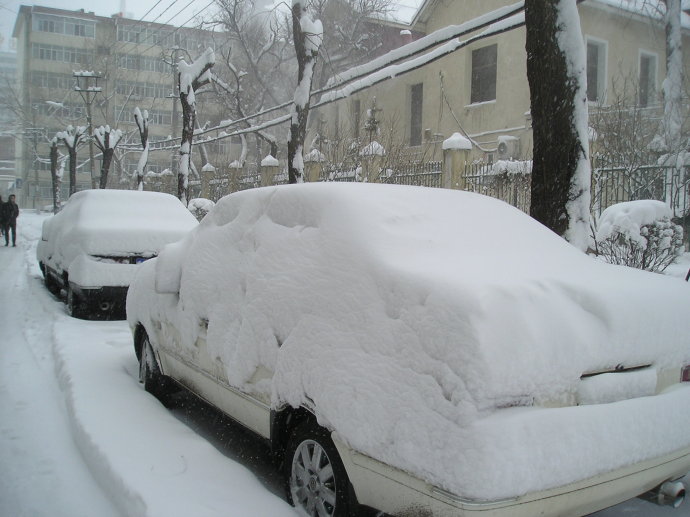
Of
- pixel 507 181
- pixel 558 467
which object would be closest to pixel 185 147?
pixel 507 181

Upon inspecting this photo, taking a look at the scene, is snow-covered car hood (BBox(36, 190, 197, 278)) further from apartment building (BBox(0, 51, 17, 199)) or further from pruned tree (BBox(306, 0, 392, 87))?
apartment building (BBox(0, 51, 17, 199))

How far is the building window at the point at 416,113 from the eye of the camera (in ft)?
79.3

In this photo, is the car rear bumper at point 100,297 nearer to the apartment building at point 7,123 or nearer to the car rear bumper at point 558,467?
the car rear bumper at point 558,467

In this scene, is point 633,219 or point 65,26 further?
point 65,26

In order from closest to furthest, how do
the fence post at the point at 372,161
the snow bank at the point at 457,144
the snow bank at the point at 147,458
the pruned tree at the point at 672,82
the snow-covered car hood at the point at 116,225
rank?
the snow bank at the point at 147,458, the snow-covered car hood at the point at 116,225, the snow bank at the point at 457,144, the pruned tree at the point at 672,82, the fence post at the point at 372,161

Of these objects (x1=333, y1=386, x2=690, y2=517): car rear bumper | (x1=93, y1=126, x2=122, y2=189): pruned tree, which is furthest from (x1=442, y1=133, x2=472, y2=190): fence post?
(x1=93, y1=126, x2=122, y2=189): pruned tree

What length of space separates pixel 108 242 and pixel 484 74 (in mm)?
16127

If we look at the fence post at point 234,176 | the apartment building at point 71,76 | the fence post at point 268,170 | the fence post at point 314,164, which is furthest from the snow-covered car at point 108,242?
the apartment building at point 71,76

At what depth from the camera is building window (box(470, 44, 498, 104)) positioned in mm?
20047

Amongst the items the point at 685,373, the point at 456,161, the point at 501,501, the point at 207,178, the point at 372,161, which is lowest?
the point at 501,501

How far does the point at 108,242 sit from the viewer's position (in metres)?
7.71

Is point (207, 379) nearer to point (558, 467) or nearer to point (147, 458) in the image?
point (147, 458)

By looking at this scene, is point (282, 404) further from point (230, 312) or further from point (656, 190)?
point (656, 190)

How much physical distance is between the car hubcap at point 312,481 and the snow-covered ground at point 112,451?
107 mm
